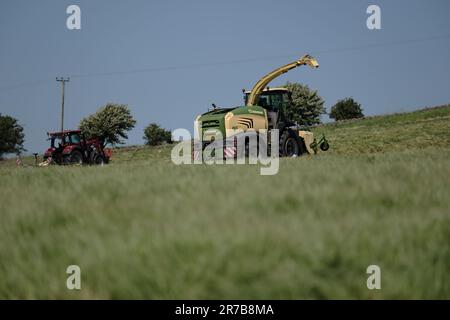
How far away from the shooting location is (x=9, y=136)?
3127 inches

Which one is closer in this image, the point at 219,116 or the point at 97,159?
the point at 219,116

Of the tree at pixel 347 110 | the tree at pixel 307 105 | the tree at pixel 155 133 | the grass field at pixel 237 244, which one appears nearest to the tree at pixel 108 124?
the tree at pixel 155 133

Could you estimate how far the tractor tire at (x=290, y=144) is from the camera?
17705 millimetres

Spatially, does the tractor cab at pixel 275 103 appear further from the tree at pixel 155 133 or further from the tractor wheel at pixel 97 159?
the tree at pixel 155 133

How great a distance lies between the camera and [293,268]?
256 cm

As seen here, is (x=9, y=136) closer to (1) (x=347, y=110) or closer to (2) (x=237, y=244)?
(1) (x=347, y=110)

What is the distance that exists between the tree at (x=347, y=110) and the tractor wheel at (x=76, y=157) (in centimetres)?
7143

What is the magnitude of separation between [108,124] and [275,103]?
57.2 metres

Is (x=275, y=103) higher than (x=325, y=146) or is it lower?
higher

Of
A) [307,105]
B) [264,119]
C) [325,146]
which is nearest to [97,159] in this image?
[264,119]

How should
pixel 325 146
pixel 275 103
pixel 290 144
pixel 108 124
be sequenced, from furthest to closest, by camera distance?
pixel 108 124, pixel 325 146, pixel 275 103, pixel 290 144
